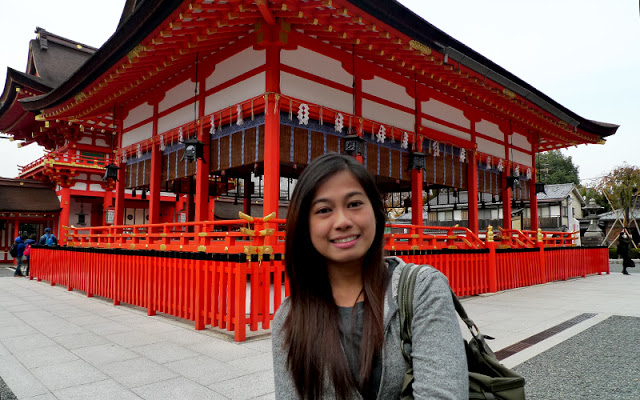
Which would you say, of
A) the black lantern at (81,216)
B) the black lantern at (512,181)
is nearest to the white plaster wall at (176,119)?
the black lantern at (512,181)

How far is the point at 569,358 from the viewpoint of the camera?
4.13 metres

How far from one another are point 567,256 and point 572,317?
6772 mm

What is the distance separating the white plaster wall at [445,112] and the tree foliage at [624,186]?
21030mm

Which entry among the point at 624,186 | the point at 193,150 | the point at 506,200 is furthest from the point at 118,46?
the point at 624,186

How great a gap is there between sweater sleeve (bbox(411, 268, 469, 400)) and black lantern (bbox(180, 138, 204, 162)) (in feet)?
22.6

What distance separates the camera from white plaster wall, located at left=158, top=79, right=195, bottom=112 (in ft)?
28.6

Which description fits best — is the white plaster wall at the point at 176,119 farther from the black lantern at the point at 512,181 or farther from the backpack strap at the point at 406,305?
the black lantern at the point at 512,181

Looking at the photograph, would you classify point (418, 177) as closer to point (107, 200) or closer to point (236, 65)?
point (236, 65)

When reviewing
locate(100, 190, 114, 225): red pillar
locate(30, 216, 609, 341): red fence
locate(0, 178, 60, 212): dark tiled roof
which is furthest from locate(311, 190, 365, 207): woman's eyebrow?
locate(0, 178, 60, 212): dark tiled roof

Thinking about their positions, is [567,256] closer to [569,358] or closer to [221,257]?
[569,358]

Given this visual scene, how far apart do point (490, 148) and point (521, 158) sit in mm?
2043

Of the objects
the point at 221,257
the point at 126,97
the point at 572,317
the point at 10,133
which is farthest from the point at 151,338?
the point at 10,133

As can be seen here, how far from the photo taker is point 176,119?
9.02 m

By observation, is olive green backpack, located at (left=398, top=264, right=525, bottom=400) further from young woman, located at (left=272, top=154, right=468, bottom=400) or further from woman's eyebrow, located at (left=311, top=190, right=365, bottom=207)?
woman's eyebrow, located at (left=311, top=190, right=365, bottom=207)
